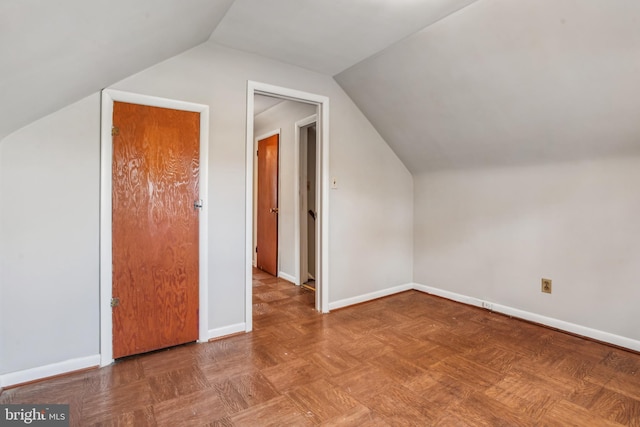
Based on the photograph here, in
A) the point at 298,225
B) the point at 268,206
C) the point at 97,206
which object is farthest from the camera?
the point at 268,206

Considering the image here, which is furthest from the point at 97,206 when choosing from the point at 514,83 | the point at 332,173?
the point at 514,83

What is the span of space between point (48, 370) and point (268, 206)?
3095 millimetres

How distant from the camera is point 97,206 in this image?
2170mm

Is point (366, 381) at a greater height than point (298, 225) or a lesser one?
lesser

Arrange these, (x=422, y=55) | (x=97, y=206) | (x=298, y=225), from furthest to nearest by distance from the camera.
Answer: (x=298, y=225)
(x=422, y=55)
(x=97, y=206)

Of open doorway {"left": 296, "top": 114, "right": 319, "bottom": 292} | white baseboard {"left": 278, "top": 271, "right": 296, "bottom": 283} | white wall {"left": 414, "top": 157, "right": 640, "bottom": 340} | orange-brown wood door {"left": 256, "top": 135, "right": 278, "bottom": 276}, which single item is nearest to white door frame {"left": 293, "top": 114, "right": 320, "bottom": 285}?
open doorway {"left": 296, "top": 114, "right": 319, "bottom": 292}

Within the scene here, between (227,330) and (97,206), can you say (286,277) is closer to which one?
(227,330)

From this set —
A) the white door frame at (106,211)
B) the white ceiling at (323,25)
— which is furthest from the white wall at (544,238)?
the white door frame at (106,211)

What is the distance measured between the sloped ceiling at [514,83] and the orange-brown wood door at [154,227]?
1.72 meters

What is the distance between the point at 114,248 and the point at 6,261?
1.74 feet

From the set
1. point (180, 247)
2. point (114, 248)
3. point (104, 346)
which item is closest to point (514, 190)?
point (180, 247)

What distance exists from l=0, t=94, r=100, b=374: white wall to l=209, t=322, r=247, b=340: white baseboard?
749 mm

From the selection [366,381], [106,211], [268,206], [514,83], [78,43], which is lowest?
[366,381]

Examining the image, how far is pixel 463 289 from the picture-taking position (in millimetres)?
3486
